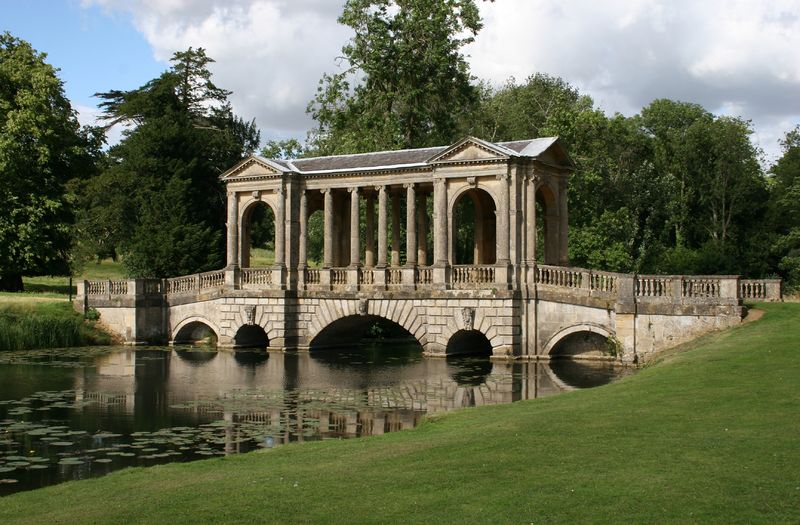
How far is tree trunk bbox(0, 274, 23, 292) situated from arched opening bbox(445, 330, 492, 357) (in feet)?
99.2

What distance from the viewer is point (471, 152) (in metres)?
38.3

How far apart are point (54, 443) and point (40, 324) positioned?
25902mm

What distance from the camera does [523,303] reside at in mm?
37281

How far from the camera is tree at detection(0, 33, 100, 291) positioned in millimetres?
54344

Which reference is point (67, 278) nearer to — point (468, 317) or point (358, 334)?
point (358, 334)

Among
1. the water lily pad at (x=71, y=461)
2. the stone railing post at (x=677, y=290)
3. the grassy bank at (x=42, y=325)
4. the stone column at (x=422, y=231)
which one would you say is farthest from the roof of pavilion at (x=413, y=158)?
the water lily pad at (x=71, y=461)

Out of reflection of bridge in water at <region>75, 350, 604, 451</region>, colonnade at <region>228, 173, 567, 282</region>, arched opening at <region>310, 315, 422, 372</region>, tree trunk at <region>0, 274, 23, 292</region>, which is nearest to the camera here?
reflection of bridge in water at <region>75, 350, 604, 451</region>

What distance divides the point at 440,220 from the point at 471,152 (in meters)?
3.12

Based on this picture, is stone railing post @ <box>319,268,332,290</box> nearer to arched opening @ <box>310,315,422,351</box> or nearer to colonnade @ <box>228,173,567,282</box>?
colonnade @ <box>228,173,567,282</box>

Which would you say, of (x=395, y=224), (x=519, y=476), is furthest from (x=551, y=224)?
(x=519, y=476)

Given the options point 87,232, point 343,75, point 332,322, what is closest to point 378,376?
point 332,322

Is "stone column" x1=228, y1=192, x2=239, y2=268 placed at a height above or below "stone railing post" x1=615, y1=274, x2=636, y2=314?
above

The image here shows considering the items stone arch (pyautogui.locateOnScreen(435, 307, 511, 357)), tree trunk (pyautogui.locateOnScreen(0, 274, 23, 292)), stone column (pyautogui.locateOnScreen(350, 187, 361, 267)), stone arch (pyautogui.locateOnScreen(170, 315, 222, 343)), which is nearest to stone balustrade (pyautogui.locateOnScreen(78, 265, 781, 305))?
stone column (pyautogui.locateOnScreen(350, 187, 361, 267))

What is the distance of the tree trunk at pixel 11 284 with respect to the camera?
189 ft
